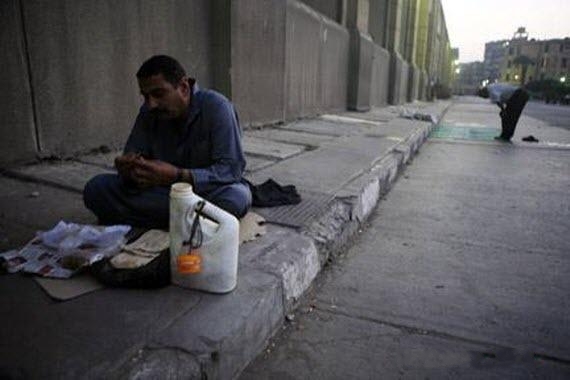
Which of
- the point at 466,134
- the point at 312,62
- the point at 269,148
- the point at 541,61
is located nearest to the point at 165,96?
the point at 269,148

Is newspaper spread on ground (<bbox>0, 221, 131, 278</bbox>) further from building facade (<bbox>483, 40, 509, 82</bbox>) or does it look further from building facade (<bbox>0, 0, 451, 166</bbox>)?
building facade (<bbox>483, 40, 509, 82</bbox>)

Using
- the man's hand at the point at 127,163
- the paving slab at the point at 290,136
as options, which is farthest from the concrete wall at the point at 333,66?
the man's hand at the point at 127,163

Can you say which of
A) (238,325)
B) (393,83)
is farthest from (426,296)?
(393,83)

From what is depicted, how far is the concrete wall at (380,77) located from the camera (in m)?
16.0

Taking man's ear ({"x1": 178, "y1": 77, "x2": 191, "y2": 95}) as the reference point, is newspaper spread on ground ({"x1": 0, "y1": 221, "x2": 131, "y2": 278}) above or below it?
below

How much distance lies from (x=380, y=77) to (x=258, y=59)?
447 inches

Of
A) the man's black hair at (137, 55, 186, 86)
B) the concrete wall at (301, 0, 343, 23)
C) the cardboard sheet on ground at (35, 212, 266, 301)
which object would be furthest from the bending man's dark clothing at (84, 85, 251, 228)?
the concrete wall at (301, 0, 343, 23)

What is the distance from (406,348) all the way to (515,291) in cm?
98

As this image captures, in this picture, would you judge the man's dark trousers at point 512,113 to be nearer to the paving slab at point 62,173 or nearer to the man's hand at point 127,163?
the paving slab at point 62,173

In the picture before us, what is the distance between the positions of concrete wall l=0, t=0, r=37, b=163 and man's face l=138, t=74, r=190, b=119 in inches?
62.5

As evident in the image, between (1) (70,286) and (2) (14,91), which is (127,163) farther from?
(2) (14,91)

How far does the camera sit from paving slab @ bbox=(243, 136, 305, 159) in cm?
524

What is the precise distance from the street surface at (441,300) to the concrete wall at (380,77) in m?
11.9

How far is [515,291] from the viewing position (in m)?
2.68
